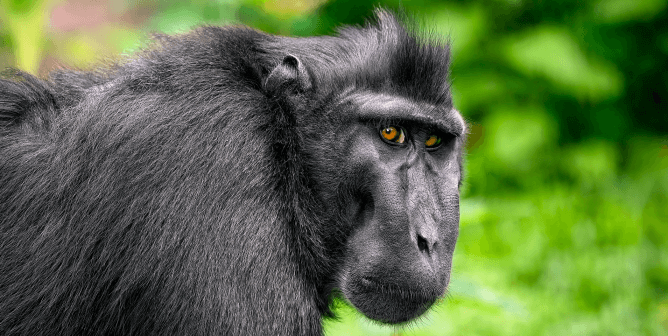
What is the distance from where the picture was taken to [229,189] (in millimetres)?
3111

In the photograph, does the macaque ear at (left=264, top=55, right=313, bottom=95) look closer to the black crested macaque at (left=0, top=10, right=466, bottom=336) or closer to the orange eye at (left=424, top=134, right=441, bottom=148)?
the black crested macaque at (left=0, top=10, right=466, bottom=336)

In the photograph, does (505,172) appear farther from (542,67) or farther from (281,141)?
(281,141)

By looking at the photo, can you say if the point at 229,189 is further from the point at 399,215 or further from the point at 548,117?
the point at 548,117

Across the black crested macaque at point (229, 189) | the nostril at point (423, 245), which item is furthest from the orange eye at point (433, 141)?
the nostril at point (423, 245)

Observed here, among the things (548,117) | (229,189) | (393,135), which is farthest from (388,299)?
(548,117)

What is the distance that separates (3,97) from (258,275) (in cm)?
162

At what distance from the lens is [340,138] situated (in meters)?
3.47

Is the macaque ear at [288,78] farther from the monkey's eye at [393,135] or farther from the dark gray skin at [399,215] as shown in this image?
the monkey's eye at [393,135]

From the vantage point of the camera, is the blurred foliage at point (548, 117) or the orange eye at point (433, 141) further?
the blurred foliage at point (548, 117)

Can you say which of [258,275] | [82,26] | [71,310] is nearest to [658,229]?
[258,275]

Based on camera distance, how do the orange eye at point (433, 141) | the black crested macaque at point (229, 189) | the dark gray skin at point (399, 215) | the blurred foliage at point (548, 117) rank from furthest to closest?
1. the blurred foliage at point (548, 117)
2. the orange eye at point (433, 141)
3. the dark gray skin at point (399, 215)
4. the black crested macaque at point (229, 189)

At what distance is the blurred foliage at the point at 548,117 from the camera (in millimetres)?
6605

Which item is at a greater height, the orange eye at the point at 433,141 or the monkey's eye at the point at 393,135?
the monkey's eye at the point at 393,135

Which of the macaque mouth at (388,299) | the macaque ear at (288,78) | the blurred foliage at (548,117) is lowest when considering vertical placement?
the blurred foliage at (548,117)
